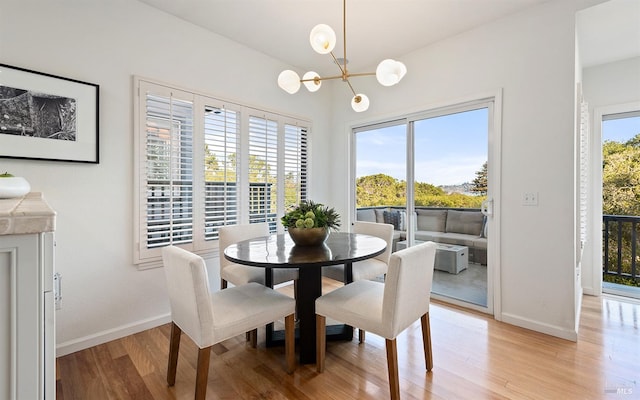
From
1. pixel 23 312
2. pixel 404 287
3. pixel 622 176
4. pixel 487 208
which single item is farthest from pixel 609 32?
pixel 23 312

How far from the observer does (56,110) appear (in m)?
2.00

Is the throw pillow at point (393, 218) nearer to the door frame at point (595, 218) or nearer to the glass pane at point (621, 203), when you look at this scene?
the door frame at point (595, 218)

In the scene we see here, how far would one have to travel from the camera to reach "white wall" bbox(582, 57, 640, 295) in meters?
3.04

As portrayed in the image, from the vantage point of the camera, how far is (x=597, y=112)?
315 centimetres

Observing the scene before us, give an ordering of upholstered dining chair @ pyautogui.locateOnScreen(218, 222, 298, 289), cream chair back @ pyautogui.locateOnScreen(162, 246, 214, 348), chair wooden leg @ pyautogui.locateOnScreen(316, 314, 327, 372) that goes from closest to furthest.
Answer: cream chair back @ pyautogui.locateOnScreen(162, 246, 214, 348)
chair wooden leg @ pyautogui.locateOnScreen(316, 314, 327, 372)
upholstered dining chair @ pyautogui.locateOnScreen(218, 222, 298, 289)

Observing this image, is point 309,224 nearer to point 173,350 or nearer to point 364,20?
point 173,350

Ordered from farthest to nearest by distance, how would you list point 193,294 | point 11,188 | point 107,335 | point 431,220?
point 431,220, point 107,335, point 193,294, point 11,188

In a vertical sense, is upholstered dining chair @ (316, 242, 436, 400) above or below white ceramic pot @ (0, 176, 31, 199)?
below

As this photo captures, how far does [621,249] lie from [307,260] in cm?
385

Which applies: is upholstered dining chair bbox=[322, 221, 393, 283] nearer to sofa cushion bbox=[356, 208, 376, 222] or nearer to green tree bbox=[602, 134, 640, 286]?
sofa cushion bbox=[356, 208, 376, 222]

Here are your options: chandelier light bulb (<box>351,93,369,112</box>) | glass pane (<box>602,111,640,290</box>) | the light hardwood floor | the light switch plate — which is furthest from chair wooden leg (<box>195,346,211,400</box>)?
glass pane (<box>602,111,640,290</box>)

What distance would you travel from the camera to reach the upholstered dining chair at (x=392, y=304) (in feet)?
4.98

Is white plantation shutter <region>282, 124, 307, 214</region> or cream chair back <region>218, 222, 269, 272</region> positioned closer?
cream chair back <region>218, 222, 269, 272</region>

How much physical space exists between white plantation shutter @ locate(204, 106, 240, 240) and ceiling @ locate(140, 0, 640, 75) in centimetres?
79
